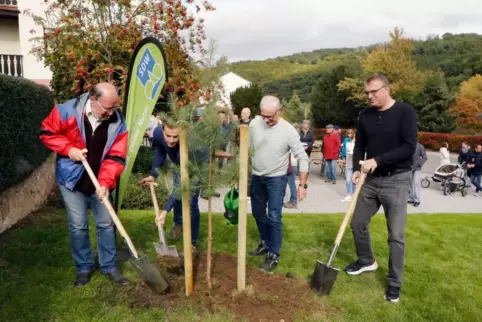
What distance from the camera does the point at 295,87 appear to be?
84188mm

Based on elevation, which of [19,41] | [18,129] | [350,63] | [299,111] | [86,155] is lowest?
[299,111]

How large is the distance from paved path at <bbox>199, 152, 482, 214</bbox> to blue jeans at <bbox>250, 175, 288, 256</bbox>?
3564 millimetres

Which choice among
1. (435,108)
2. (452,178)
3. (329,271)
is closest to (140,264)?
Result: (329,271)

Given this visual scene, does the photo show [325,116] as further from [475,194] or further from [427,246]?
[427,246]

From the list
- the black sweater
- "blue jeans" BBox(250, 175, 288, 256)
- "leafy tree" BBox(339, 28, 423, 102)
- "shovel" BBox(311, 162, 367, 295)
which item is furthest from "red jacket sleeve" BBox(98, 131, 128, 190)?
"leafy tree" BBox(339, 28, 423, 102)

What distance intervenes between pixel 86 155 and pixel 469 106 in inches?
1390

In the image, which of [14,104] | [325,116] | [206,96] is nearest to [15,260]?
[14,104]

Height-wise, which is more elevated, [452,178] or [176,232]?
[176,232]

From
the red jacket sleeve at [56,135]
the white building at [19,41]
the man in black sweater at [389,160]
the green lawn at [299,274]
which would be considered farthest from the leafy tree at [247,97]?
the red jacket sleeve at [56,135]

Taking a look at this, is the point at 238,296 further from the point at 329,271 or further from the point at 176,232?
the point at 176,232

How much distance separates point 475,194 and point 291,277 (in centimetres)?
1086

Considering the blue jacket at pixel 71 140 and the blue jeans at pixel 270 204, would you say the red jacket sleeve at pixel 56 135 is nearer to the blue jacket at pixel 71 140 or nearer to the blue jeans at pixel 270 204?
the blue jacket at pixel 71 140

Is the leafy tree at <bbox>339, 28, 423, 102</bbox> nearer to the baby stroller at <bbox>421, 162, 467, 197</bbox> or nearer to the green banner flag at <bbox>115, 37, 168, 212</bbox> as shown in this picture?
the baby stroller at <bbox>421, 162, 467, 197</bbox>

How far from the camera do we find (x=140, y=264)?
12.2 ft
